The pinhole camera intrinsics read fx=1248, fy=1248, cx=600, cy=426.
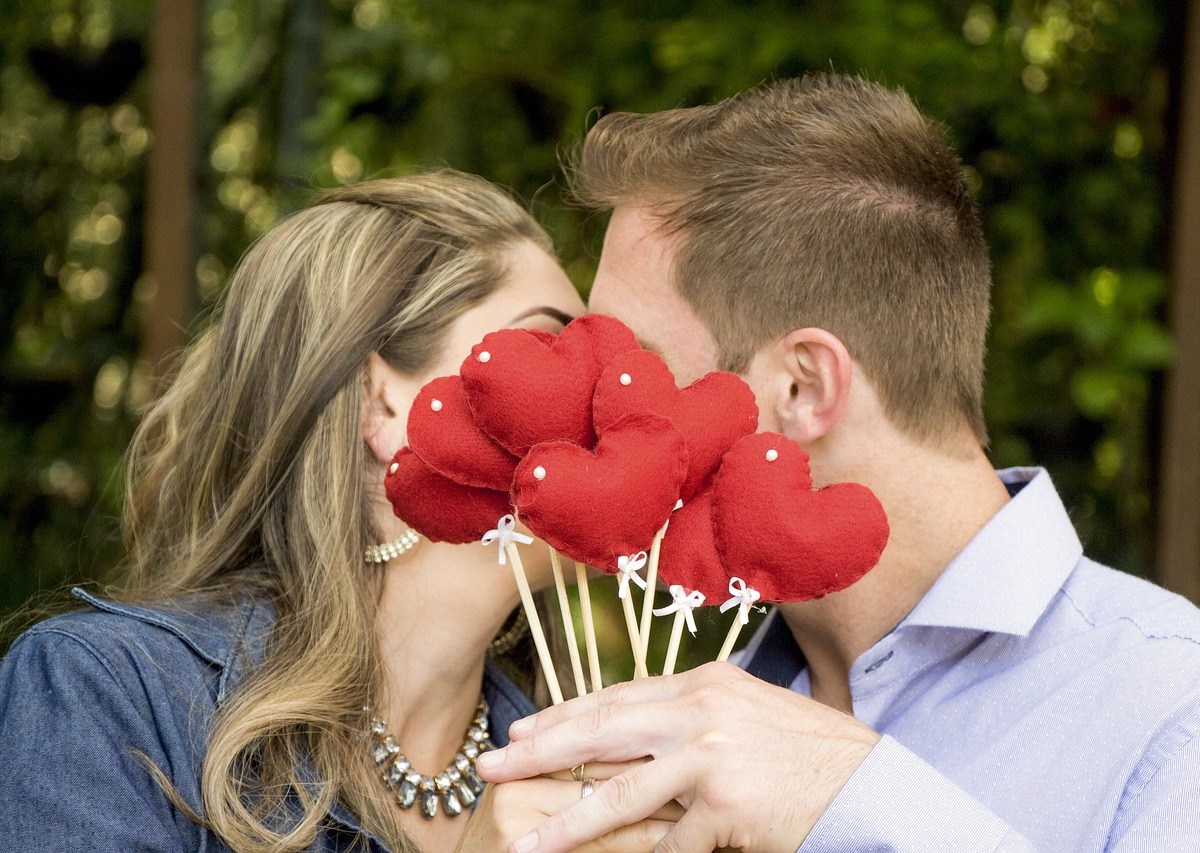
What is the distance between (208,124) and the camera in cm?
318

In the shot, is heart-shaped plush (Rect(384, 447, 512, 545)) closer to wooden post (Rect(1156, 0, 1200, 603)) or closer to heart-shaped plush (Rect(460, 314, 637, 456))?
heart-shaped plush (Rect(460, 314, 637, 456))

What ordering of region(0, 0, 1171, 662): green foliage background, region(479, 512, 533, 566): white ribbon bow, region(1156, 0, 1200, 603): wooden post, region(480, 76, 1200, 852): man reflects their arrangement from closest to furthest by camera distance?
region(479, 512, 533, 566): white ribbon bow → region(480, 76, 1200, 852): man → region(1156, 0, 1200, 603): wooden post → region(0, 0, 1171, 662): green foliage background

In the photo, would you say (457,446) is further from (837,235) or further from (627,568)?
(837,235)

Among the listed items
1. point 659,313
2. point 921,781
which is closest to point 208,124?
point 659,313

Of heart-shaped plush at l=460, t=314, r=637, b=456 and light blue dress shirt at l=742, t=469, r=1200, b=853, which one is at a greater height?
heart-shaped plush at l=460, t=314, r=637, b=456

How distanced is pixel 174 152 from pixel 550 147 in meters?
1.12

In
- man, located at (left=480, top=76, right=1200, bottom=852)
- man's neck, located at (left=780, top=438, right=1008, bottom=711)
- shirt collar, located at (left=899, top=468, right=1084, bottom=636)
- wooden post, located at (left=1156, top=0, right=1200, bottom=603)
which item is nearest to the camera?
man, located at (left=480, top=76, right=1200, bottom=852)

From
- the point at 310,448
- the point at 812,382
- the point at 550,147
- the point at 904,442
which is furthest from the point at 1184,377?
the point at 310,448

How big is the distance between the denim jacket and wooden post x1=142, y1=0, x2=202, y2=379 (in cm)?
156

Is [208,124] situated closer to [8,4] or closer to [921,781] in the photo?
[8,4]

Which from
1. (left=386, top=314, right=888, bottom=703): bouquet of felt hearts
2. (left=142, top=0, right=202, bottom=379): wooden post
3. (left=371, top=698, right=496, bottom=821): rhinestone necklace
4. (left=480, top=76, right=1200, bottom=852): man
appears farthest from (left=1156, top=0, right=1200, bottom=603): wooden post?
(left=142, top=0, right=202, bottom=379): wooden post

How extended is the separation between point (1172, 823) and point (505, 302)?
3.57 feet

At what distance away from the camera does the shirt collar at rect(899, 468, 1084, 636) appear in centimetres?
155

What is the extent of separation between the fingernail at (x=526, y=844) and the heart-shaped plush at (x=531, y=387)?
0.37 metres
